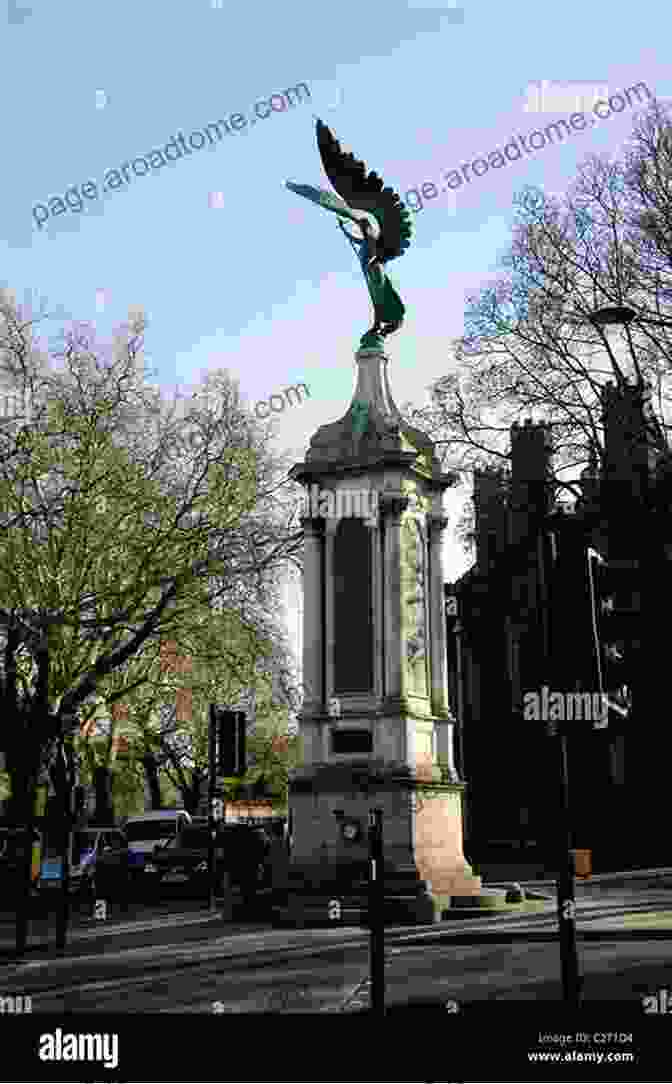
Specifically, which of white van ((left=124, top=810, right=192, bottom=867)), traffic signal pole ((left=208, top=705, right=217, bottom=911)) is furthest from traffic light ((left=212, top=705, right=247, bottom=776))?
white van ((left=124, top=810, right=192, bottom=867))

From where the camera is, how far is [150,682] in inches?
1234

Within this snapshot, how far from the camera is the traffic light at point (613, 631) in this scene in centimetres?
757

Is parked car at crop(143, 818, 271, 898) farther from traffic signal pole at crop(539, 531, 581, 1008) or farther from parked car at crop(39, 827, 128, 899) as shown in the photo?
traffic signal pole at crop(539, 531, 581, 1008)

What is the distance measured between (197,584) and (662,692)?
1513 centimetres

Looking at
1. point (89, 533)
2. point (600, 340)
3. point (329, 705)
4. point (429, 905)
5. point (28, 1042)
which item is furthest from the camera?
point (600, 340)

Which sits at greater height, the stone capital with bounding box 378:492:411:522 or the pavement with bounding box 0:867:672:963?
the stone capital with bounding box 378:492:411:522

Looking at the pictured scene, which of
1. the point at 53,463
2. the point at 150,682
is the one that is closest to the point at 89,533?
the point at 53,463

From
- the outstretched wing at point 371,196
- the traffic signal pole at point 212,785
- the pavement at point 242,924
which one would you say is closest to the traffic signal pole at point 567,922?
the pavement at point 242,924

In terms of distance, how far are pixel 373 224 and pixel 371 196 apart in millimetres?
636

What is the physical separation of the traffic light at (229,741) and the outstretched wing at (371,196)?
8578 mm

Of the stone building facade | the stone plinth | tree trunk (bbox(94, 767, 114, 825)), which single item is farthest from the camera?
tree trunk (bbox(94, 767, 114, 825))

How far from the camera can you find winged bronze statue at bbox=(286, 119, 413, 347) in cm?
2159

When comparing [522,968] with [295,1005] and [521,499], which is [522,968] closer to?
[295,1005]

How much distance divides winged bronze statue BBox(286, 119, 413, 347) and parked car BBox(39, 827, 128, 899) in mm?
14330
